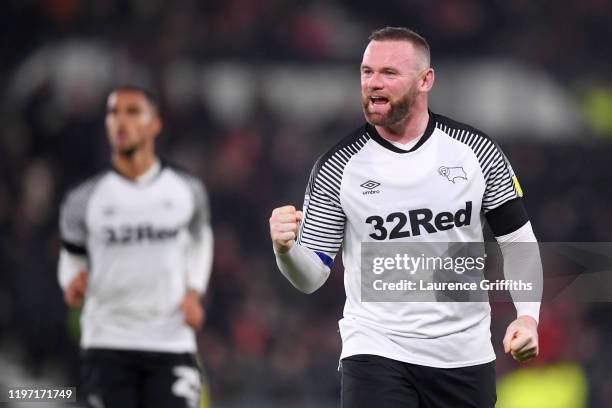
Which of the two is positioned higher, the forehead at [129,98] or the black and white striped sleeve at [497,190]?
the forehead at [129,98]

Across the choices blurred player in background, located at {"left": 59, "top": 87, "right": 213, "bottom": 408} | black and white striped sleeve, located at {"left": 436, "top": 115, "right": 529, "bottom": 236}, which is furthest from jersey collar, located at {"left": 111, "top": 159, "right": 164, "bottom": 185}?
black and white striped sleeve, located at {"left": 436, "top": 115, "right": 529, "bottom": 236}

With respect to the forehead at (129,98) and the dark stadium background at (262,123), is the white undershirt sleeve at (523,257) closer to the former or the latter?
the forehead at (129,98)

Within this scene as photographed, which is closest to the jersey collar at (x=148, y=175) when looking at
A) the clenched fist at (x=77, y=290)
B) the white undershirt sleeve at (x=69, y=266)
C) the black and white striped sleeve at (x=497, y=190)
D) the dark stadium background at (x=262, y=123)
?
the white undershirt sleeve at (x=69, y=266)

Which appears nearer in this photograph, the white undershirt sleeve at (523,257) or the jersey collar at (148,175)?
the white undershirt sleeve at (523,257)

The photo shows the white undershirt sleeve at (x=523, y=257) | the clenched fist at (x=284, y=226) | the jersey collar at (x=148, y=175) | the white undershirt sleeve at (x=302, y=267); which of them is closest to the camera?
the clenched fist at (x=284, y=226)

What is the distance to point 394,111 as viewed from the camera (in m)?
4.73

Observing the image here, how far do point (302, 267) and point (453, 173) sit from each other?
0.77 m

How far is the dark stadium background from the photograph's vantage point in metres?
11.8

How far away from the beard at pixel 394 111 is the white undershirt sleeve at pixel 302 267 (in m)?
0.62

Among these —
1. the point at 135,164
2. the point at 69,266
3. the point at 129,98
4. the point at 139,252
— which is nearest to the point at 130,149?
the point at 135,164

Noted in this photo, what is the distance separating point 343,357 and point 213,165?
9.45 meters

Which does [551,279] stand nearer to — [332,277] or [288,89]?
[332,277]

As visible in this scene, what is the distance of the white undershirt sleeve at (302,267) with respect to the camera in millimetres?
4434

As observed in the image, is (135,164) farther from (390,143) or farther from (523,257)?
(523,257)
